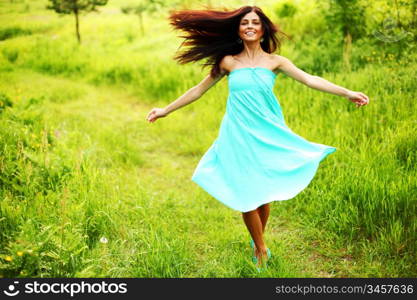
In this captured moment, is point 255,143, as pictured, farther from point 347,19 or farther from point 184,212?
point 347,19

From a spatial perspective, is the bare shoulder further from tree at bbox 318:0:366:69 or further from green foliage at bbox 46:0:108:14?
green foliage at bbox 46:0:108:14

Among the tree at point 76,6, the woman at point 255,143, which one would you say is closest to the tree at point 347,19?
the woman at point 255,143

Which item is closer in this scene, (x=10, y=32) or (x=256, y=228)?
(x=256, y=228)

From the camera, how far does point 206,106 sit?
Answer: 20.3 feet

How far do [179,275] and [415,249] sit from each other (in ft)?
5.61

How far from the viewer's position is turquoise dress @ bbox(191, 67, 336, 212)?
2.84 meters

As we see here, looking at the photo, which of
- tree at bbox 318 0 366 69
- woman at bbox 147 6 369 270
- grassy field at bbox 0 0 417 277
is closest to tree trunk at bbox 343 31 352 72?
tree at bbox 318 0 366 69

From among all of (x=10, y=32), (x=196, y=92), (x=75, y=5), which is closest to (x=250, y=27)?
(x=196, y=92)

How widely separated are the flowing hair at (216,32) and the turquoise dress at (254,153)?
32cm

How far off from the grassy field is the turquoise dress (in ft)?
1.97

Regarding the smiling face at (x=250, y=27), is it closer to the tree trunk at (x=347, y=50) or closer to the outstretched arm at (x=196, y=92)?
the outstretched arm at (x=196, y=92)

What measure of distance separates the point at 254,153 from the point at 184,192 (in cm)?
181

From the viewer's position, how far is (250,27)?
2945mm

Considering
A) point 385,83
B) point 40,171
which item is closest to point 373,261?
point 385,83
